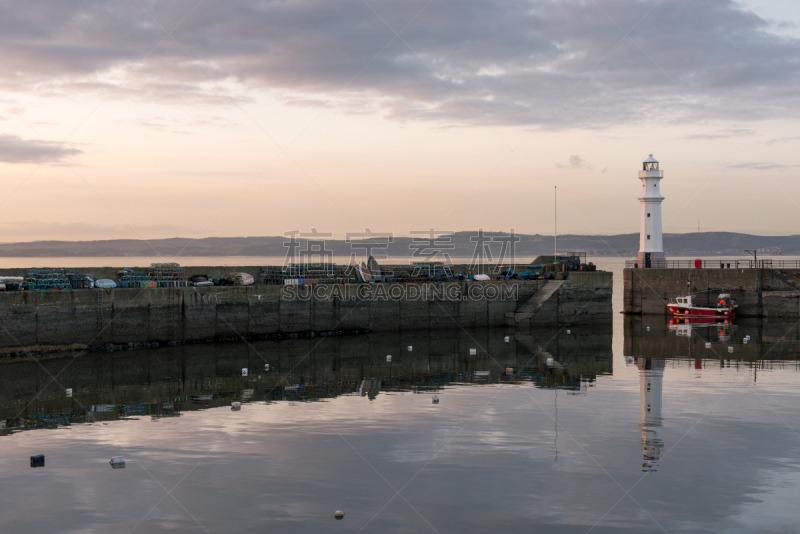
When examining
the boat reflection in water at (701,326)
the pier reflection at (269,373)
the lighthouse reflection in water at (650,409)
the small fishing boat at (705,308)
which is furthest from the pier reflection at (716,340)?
the pier reflection at (269,373)

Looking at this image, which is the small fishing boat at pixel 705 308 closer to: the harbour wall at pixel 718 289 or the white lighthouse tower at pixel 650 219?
the harbour wall at pixel 718 289

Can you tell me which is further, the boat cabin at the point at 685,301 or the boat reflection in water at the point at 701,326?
the boat cabin at the point at 685,301

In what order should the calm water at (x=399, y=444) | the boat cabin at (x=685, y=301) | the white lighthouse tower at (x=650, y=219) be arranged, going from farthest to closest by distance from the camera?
the white lighthouse tower at (x=650, y=219)
the boat cabin at (x=685, y=301)
the calm water at (x=399, y=444)

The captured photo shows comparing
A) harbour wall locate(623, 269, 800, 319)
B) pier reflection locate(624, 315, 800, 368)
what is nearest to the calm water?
pier reflection locate(624, 315, 800, 368)

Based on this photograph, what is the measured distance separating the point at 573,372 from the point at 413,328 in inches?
607

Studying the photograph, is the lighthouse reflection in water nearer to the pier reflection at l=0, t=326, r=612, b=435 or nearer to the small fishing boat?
the pier reflection at l=0, t=326, r=612, b=435

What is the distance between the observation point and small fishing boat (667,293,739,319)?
51.3 metres

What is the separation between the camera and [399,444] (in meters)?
18.1

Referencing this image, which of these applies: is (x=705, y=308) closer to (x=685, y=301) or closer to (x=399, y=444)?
(x=685, y=301)

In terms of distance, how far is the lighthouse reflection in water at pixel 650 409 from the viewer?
671 inches

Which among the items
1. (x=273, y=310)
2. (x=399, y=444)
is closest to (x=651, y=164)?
(x=273, y=310)

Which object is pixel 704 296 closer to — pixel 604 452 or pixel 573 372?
pixel 573 372

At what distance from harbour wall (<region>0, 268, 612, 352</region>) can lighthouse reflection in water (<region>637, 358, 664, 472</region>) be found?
1398 cm

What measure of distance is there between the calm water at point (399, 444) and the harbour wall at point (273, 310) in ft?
8.46
